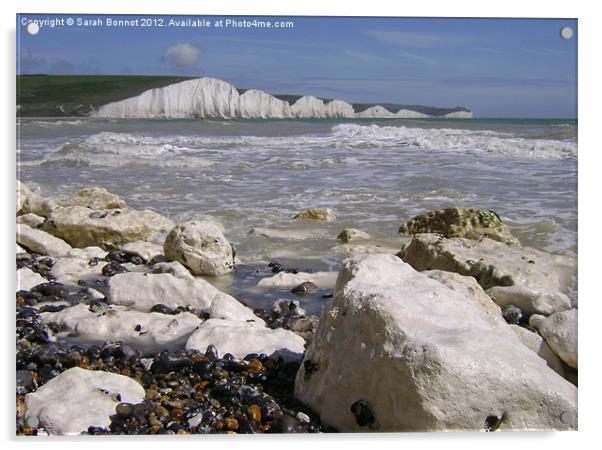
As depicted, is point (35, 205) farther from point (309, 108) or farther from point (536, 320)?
point (536, 320)

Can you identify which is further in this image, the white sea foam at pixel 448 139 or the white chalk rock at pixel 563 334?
the white sea foam at pixel 448 139

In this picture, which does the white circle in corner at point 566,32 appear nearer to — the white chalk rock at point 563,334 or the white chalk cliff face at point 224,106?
the white chalk cliff face at point 224,106

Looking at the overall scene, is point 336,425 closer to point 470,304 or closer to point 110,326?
point 470,304

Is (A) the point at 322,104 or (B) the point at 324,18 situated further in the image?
(A) the point at 322,104

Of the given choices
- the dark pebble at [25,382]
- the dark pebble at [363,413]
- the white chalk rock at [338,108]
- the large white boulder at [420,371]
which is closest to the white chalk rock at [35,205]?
the dark pebble at [25,382]

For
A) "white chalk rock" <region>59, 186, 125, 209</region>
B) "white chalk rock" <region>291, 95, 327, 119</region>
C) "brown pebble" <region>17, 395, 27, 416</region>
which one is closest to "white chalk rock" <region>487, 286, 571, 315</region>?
"white chalk rock" <region>291, 95, 327, 119</region>
